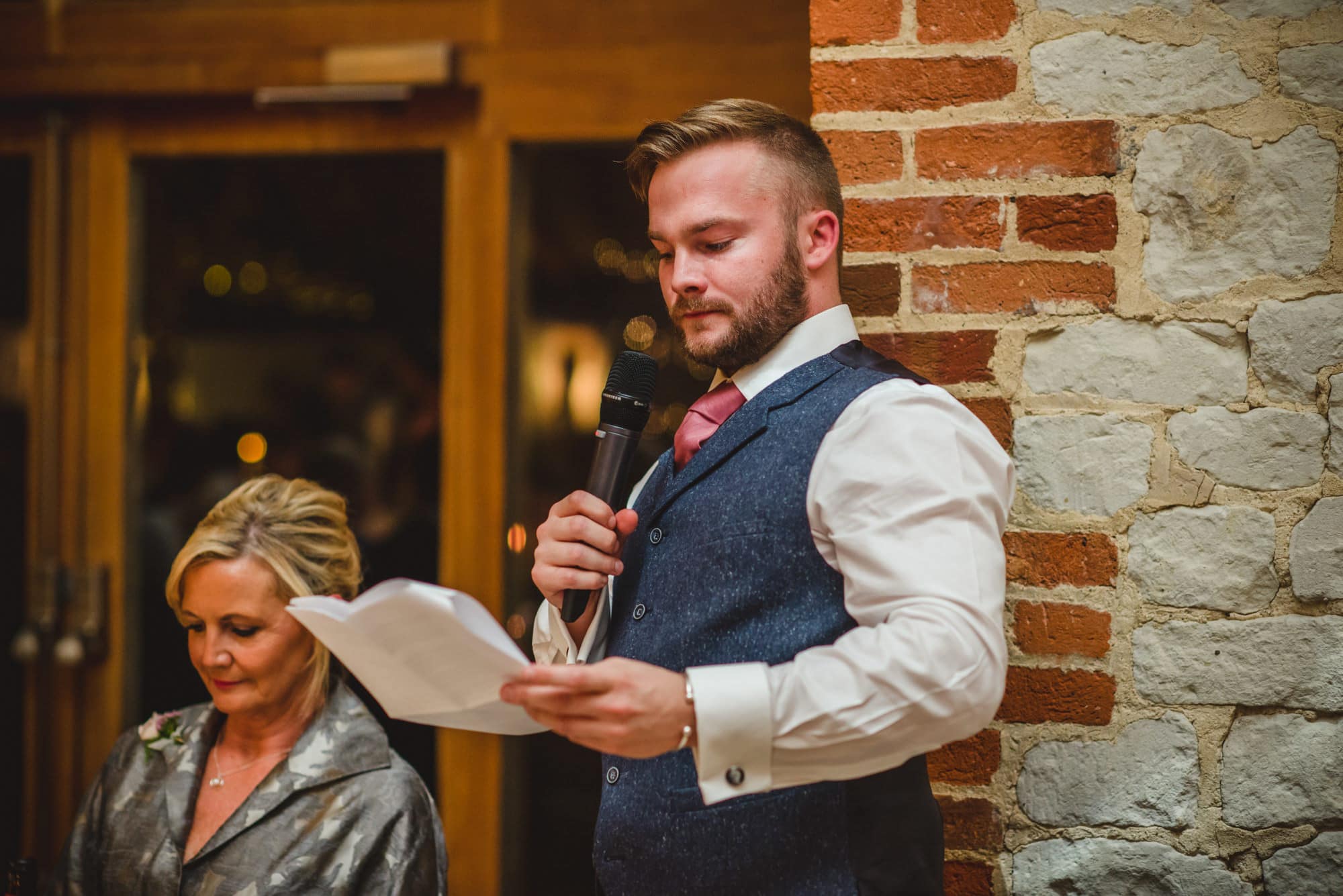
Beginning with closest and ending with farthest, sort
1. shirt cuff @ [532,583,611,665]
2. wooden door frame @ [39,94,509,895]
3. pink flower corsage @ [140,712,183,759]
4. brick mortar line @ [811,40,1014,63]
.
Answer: shirt cuff @ [532,583,611,665] < brick mortar line @ [811,40,1014,63] < pink flower corsage @ [140,712,183,759] < wooden door frame @ [39,94,509,895]

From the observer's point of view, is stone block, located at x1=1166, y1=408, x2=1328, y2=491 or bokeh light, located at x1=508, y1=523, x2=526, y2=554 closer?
stone block, located at x1=1166, y1=408, x2=1328, y2=491

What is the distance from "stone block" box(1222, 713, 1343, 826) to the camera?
1479 mm

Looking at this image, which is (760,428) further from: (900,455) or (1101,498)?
(1101,498)

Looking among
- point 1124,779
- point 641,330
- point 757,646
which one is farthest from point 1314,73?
point 641,330

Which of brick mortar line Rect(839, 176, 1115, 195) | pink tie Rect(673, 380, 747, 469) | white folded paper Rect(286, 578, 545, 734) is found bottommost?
white folded paper Rect(286, 578, 545, 734)

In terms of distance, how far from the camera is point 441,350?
2516mm

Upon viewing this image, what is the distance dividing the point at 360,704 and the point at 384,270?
1.17 meters

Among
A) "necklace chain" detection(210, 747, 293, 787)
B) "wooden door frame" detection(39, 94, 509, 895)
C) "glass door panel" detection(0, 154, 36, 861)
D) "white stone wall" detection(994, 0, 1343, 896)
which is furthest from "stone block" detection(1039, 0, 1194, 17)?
"glass door panel" detection(0, 154, 36, 861)

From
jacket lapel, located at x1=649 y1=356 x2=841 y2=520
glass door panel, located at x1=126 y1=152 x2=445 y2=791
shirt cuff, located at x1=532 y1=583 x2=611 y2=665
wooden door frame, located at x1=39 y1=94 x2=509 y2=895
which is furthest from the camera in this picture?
glass door panel, located at x1=126 y1=152 x2=445 y2=791

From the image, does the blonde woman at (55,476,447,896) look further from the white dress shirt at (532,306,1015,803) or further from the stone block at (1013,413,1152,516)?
the stone block at (1013,413,1152,516)

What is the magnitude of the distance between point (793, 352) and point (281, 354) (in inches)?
68.3

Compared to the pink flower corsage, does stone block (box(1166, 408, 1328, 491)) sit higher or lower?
higher

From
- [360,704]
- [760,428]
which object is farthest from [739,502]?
[360,704]

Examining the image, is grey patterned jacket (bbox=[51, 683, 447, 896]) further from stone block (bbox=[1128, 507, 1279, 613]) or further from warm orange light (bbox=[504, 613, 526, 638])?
stone block (bbox=[1128, 507, 1279, 613])
